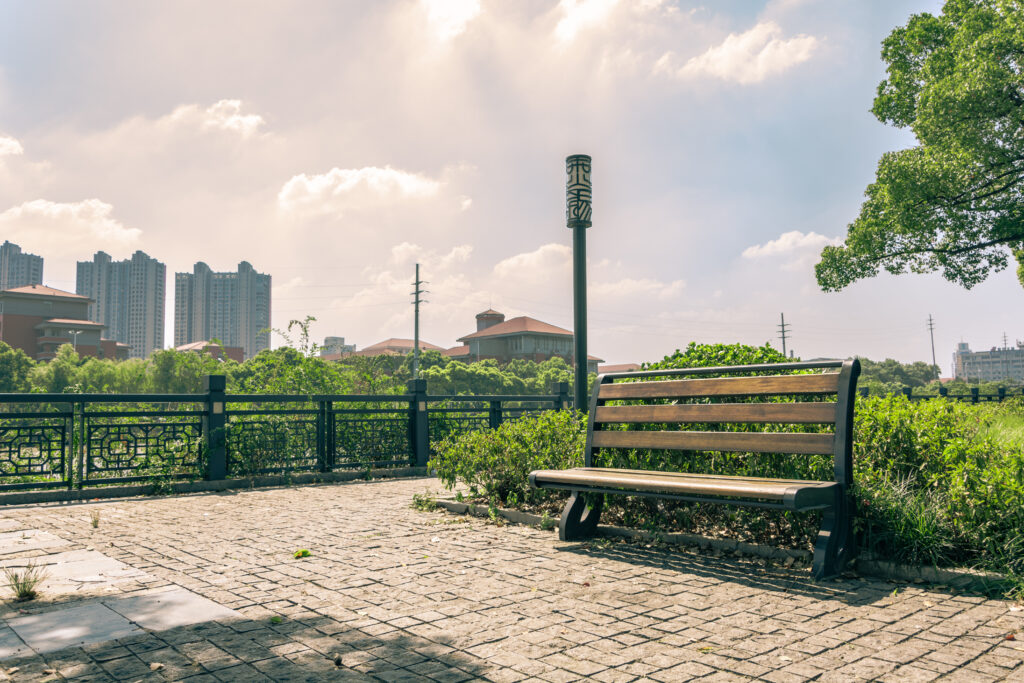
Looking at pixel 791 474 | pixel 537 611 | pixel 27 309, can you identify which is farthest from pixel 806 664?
pixel 27 309

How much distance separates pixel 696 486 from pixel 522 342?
106410 mm

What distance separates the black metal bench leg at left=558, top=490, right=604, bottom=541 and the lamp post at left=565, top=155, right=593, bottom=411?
255 cm

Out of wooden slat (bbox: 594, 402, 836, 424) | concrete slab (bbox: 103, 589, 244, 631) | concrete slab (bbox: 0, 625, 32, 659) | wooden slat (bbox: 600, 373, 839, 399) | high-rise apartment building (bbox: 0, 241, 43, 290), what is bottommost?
concrete slab (bbox: 103, 589, 244, 631)

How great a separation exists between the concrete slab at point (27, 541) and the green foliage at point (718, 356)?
5.18 meters

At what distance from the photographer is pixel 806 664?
2.81 meters

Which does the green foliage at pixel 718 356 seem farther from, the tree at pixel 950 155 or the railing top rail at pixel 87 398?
the tree at pixel 950 155

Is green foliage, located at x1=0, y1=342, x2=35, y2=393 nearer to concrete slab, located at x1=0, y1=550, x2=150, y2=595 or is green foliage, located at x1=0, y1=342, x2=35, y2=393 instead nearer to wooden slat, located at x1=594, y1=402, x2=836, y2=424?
concrete slab, located at x1=0, y1=550, x2=150, y2=595

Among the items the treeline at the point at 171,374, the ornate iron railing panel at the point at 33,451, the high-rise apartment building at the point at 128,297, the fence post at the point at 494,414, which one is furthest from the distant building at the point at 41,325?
the ornate iron railing panel at the point at 33,451

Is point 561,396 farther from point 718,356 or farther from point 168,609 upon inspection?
point 168,609

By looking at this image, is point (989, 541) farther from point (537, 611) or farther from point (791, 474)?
point (537, 611)

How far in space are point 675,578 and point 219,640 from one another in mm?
2489

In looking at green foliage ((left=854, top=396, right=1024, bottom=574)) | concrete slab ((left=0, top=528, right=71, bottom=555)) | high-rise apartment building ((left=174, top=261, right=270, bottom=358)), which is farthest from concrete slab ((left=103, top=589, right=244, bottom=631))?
high-rise apartment building ((left=174, top=261, right=270, bottom=358))

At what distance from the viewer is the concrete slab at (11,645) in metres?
3.03

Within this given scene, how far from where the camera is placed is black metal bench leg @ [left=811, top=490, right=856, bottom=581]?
A: 4.04m
